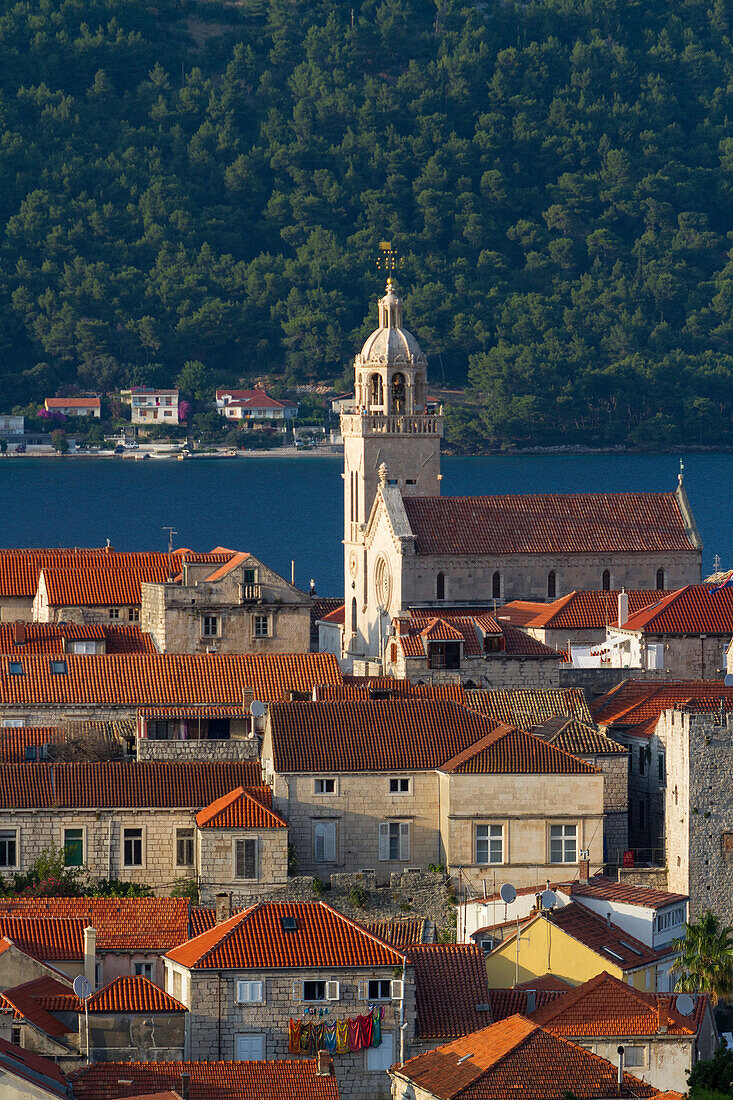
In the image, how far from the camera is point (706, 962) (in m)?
42.5

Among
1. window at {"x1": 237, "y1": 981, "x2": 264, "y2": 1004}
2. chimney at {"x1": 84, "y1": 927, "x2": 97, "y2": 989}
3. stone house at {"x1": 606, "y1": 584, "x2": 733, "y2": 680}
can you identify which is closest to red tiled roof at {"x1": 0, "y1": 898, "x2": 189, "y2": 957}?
chimney at {"x1": 84, "y1": 927, "x2": 97, "y2": 989}

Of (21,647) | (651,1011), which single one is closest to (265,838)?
(651,1011)

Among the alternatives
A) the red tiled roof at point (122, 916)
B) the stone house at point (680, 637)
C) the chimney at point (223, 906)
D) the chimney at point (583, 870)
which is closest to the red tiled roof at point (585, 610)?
the stone house at point (680, 637)

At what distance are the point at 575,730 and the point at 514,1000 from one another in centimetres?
1288

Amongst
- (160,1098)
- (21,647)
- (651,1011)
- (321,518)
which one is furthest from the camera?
(321,518)

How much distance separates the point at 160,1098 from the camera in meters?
32.7

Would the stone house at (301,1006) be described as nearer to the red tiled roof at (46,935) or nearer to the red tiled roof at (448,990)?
the red tiled roof at (448,990)

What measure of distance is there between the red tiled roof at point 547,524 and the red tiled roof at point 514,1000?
40.3 meters

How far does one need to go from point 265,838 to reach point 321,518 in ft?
492

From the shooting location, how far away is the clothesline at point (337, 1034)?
37312 mm

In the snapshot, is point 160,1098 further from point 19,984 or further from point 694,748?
point 694,748

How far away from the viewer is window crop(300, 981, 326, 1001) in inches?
1483

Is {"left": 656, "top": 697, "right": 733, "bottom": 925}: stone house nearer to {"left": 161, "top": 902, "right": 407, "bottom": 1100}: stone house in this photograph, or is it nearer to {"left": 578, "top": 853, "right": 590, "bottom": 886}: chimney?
{"left": 578, "top": 853, "right": 590, "bottom": 886}: chimney

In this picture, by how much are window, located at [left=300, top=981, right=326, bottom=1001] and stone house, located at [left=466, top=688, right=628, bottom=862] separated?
12.7 meters
